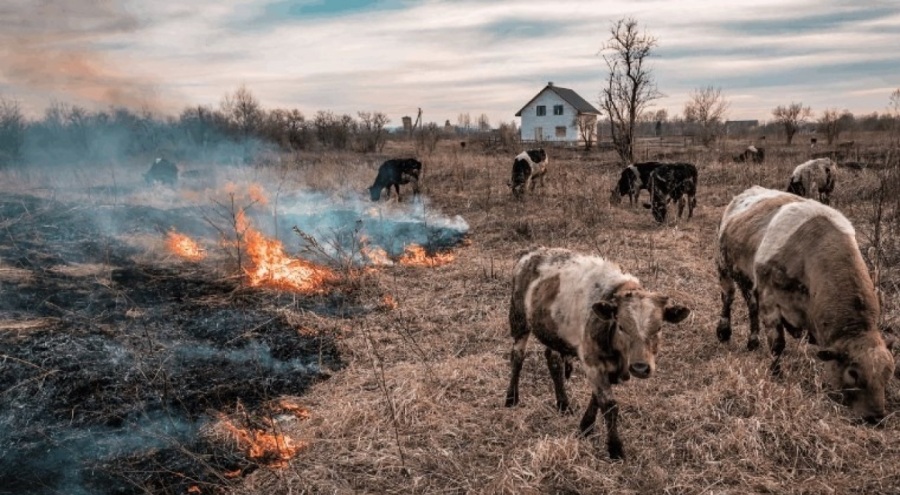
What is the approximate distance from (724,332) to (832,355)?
2215mm

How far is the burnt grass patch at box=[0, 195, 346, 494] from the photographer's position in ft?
16.6

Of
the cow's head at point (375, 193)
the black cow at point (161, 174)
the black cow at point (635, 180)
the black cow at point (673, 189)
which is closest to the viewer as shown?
the black cow at point (673, 189)

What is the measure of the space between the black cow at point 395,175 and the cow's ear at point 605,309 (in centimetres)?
1649

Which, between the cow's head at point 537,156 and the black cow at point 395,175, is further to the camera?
the cow's head at point 537,156

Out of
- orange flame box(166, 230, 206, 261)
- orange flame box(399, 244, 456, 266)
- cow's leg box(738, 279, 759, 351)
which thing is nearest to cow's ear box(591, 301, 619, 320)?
cow's leg box(738, 279, 759, 351)

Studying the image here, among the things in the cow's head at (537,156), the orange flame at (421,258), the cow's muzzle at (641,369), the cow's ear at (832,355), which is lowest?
the cow's ear at (832,355)

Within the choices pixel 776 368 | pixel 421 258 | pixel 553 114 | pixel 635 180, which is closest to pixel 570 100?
pixel 553 114

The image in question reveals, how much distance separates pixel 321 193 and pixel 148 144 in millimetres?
11319

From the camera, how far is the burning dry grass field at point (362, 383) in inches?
182

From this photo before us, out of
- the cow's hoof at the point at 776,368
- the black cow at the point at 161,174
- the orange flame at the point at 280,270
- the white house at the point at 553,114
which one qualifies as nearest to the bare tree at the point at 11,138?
the black cow at the point at 161,174

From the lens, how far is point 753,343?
6.84 m

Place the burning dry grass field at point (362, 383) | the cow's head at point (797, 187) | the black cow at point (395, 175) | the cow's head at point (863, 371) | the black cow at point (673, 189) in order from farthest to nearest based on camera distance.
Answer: the black cow at point (395, 175) → the cow's head at point (797, 187) → the black cow at point (673, 189) → the cow's head at point (863, 371) → the burning dry grass field at point (362, 383)

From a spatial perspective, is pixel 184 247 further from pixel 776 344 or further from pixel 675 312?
pixel 776 344

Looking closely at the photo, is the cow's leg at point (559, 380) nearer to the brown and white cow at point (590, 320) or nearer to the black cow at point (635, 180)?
the brown and white cow at point (590, 320)
